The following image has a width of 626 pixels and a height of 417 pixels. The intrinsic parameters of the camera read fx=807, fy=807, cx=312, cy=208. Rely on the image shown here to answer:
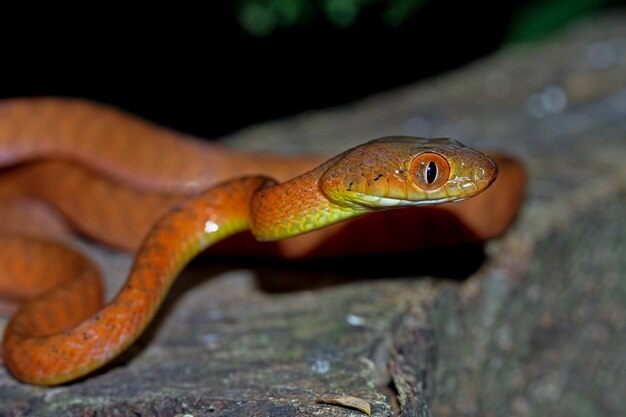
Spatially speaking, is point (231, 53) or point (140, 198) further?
point (231, 53)

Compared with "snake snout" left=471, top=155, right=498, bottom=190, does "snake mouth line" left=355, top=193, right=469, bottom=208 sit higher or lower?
lower

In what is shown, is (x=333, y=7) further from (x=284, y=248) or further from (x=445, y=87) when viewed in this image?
(x=284, y=248)

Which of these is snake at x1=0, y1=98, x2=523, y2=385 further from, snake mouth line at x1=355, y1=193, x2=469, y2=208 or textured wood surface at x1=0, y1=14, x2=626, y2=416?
textured wood surface at x1=0, y1=14, x2=626, y2=416

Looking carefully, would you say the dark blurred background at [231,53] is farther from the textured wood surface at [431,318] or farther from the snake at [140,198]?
the snake at [140,198]

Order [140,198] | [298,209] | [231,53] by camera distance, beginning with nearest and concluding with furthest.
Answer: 1. [298,209]
2. [140,198]
3. [231,53]

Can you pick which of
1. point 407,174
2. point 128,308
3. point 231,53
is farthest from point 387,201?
point 231,53

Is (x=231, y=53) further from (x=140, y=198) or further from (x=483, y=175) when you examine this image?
(x=483, y=175)

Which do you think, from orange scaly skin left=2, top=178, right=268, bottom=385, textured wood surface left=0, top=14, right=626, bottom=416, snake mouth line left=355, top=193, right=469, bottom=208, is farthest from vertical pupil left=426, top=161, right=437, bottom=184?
orange scaly skin left=2, top=178, right=268, bottom=385
